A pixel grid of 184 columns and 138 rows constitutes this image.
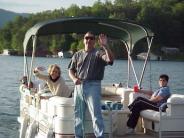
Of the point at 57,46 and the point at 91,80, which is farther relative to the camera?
the point at 57,46

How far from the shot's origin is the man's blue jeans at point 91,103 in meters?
8.68

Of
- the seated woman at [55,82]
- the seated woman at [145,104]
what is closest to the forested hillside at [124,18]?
the seated woman at [55,82]

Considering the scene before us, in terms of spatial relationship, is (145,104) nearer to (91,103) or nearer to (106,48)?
(91,103)

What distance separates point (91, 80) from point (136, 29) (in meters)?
3.57

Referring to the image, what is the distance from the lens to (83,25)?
1207 centimetres

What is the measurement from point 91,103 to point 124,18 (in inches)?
2310

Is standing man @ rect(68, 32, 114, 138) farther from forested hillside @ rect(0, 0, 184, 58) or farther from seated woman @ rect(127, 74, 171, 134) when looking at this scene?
forested hillside @ rect(0, 0, 184, 58)

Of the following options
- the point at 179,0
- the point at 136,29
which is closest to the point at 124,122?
the point at 136,29

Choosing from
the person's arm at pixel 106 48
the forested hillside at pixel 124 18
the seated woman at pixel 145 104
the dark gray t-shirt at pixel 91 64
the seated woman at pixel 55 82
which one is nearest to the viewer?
the person's arm at pixel 106 48

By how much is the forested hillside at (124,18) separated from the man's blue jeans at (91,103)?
45821mm

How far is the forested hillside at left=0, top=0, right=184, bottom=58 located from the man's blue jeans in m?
45.8

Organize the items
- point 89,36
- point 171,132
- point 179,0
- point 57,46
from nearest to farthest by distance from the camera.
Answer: point 89,36 → point 171,132 → point 57,46 → point 179,0

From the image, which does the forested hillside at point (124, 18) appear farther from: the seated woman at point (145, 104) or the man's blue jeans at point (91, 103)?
the man's blue jeans at point (91, 103)

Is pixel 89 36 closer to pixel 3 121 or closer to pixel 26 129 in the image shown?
pixel 26 129
